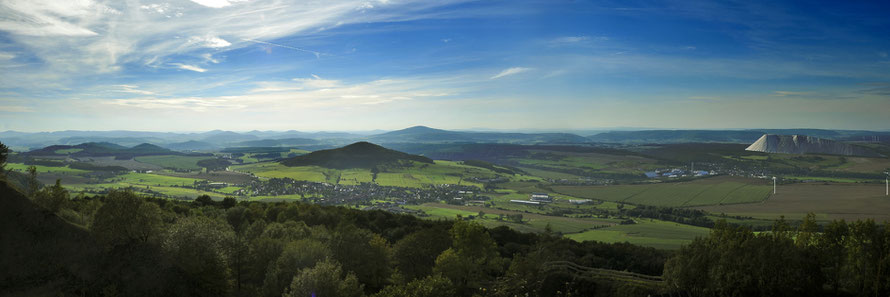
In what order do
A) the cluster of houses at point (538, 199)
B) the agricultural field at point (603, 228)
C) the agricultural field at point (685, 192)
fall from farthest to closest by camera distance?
1. the cluster of houses at point (538, 199)
2. the agricultural field at point (685, 192)
3. the agricultural field at point (603, 228)

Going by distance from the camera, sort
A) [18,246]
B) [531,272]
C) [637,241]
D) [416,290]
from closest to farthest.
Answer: [416,290], [18,246], [531,272], [637,241]

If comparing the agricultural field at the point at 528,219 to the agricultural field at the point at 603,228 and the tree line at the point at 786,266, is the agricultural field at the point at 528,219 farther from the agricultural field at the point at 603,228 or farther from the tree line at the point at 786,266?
the tree line at the point at 786,266

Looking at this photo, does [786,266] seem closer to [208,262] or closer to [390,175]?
[208,262]

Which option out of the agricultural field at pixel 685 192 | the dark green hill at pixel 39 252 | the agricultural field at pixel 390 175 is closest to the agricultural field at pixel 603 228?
the agricultural field at pixel 685 192

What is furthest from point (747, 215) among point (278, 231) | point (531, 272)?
point (278, 231)

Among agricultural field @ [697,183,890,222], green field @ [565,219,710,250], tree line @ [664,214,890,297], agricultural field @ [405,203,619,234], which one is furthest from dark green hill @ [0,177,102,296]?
agricultural field @ [697,183,890,222]

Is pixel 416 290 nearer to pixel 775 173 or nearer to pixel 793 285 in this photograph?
pixel 793 285
